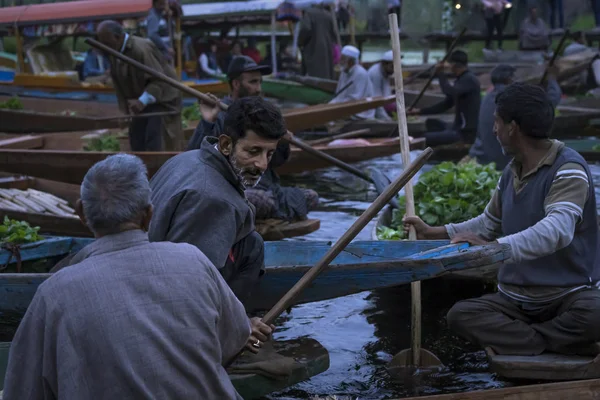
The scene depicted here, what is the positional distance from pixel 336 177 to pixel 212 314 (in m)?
Result: 9.38

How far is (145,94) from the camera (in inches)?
376

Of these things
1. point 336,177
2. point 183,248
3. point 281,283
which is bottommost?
point 336,177

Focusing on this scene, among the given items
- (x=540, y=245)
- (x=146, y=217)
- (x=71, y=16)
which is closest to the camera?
(x=146, y=217)

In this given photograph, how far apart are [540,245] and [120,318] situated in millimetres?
2247

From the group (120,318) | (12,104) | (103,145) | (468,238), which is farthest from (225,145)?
(12,104)

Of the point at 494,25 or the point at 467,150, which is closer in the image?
the point at 467,150

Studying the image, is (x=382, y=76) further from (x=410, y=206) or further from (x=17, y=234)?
(x=410, y=206)

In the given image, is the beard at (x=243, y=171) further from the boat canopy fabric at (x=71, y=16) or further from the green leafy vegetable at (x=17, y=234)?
the boat canopy fabric at (x=71, y=16)

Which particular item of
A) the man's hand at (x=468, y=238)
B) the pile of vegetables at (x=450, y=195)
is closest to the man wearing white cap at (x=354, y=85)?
the pile of vegetables at (x=450, y=195)

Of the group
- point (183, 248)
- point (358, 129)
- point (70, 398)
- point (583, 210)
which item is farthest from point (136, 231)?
point (358, 129)

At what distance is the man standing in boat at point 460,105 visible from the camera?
11.0 m

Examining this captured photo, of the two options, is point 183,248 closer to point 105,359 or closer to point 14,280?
point 105,359

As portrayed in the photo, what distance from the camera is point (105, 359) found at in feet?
8.10

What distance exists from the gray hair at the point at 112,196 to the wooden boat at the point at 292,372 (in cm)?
144
